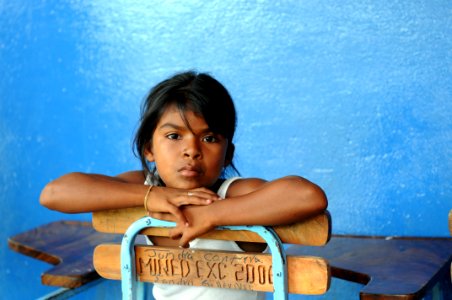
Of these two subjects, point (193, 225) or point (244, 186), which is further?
point (244, 186)

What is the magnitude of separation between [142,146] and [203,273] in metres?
0.53

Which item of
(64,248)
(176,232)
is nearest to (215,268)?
(176,232)

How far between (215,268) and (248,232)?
0.34ft

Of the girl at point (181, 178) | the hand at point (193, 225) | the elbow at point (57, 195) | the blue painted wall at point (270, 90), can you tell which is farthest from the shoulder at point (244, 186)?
the blue painted wall at point (270, 90)

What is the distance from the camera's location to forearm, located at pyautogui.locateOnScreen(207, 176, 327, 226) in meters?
1.57

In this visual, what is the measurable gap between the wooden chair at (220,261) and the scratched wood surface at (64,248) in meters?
0.67

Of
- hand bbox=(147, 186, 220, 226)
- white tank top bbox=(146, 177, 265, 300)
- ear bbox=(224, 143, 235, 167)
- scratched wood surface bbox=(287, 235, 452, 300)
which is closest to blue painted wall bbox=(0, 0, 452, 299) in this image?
scratched wood surface bbox=(287, 235, 452, 300)

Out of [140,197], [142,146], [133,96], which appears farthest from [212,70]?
[140,197]

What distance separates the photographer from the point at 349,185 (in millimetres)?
2805

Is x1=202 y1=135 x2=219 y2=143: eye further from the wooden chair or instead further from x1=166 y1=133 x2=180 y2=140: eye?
the wooden chair

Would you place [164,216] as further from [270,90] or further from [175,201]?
[270,90]

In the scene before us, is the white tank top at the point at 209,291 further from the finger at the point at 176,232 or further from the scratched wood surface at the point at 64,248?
the scratched wood surface at the point at 64,248

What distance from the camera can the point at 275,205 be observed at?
160 centimetres

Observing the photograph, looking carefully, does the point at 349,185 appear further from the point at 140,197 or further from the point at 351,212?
the point at 140,197
